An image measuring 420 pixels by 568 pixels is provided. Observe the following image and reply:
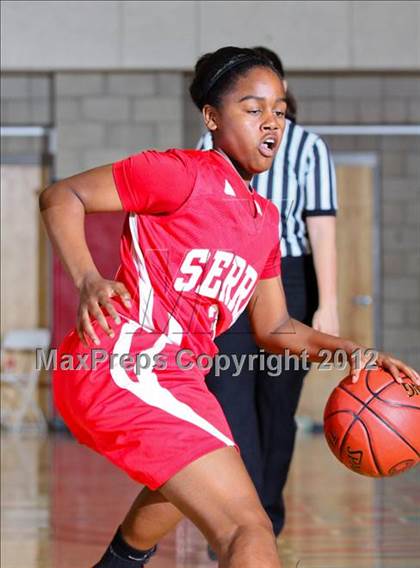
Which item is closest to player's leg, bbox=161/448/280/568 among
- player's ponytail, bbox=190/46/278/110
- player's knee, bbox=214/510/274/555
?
player's knee, bbox=214/510/274/555

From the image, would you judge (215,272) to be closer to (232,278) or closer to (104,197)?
(232,278)

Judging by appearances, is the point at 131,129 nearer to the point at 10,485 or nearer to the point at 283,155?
the point at 10,485

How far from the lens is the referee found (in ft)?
11.5

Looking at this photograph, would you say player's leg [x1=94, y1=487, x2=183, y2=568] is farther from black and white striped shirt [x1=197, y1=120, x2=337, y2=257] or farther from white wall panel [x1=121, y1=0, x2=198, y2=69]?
white wall panel [x1=121, y1=0, x2=198, y2=69]

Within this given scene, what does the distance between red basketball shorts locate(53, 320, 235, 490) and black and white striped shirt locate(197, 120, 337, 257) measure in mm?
1332

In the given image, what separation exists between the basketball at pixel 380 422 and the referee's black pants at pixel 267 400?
937mm

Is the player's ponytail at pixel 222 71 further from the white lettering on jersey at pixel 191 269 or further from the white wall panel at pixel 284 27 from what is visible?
the white wall panel at pixel 284 27

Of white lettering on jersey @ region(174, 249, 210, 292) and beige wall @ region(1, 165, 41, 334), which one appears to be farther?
beige wall @ region(1, 165, 41, 334)

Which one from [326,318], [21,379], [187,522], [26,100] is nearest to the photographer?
[326,318]

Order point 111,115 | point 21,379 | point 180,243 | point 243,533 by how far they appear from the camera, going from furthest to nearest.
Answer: point 21,379, point 111,115, point 180,243, point 243,533

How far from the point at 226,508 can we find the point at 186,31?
6.24 metres

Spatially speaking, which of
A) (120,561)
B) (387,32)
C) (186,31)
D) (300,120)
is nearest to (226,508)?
(120,561)

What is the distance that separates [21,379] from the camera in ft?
27.7

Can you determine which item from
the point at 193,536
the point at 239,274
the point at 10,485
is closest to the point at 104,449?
the point at 239,274
